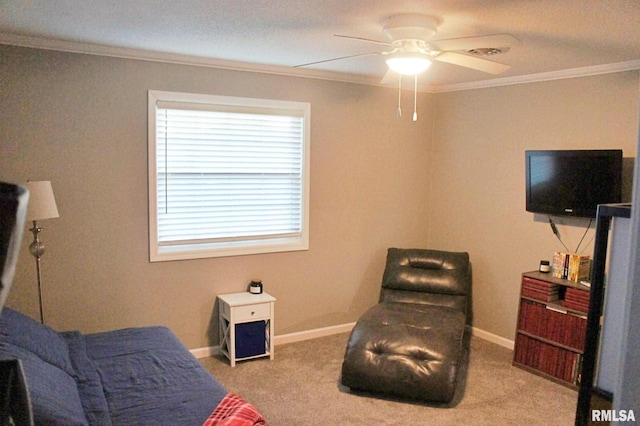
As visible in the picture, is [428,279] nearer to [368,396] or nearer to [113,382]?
[368,396]

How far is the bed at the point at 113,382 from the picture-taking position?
215 cm

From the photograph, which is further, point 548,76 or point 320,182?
point 320,182

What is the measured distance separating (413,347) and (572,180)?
68.4 inches

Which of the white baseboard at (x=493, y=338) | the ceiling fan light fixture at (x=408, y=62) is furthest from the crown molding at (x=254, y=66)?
the white baseboard at (x=493, y=338)

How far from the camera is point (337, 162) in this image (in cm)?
467

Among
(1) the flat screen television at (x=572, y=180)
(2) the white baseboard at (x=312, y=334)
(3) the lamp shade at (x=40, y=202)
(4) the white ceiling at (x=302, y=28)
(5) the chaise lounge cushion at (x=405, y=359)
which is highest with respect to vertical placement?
(4) the white ceiling at (x=302, y=28)

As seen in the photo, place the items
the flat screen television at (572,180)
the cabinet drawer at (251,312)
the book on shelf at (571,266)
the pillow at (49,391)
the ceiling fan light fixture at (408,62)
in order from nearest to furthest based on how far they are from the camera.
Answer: the pillow at (49,391)
the ceiling fan light fixture at (408,62)
the flat screen television at (572,180)
the book on shelf at (571,266)
the cabinet drawer at (251,312)

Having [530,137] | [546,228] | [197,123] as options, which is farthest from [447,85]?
[197,123]

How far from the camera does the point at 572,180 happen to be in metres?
3.82

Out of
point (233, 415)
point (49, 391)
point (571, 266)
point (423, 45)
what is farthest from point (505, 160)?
point (49, 391)

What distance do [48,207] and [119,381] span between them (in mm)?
1175

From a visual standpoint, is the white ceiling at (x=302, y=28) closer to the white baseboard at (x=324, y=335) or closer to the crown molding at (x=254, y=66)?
the crown molding at (x=254, y=66)

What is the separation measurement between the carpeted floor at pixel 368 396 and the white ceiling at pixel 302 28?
92.1 inches

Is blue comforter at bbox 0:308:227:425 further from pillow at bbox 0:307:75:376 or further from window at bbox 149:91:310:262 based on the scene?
window at bbox 149:91:310:262
